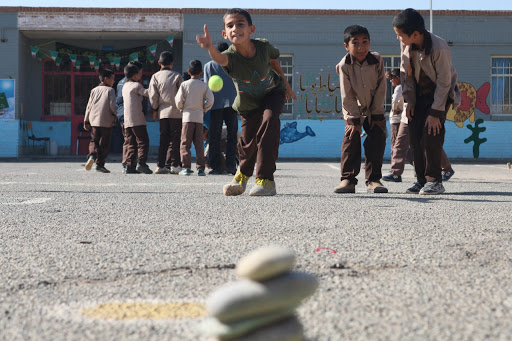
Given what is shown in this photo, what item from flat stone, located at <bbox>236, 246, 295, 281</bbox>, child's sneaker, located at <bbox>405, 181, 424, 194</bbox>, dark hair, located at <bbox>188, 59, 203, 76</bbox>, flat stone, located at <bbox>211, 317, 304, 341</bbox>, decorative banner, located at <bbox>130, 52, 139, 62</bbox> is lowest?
child's sneaker, located at <bbox>405, 181, 424, 194</bbox>

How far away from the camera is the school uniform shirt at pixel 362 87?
19.9 ft

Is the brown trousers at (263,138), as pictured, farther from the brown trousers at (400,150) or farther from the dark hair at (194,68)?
the dark hair at (194,68)

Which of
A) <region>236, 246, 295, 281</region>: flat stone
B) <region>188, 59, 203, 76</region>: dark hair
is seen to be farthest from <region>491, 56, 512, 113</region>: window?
<region>236, 246, 295, 281</region>: flat stone

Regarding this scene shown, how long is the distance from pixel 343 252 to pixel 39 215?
88.4 inches

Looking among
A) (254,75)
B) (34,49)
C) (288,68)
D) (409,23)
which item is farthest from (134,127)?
(34,49)

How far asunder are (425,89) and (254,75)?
154cm

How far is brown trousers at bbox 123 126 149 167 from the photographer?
10.0 m

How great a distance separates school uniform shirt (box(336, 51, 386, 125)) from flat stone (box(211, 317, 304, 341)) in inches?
189

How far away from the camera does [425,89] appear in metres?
6.05

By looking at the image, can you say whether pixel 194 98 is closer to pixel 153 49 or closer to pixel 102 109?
pixel 102 109

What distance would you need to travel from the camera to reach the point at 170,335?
1651 millimetres

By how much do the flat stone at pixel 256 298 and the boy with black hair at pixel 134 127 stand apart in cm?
875

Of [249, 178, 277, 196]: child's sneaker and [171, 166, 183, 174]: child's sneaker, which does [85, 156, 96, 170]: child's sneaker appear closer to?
[171, 166, 183, 174]: child's sneaker

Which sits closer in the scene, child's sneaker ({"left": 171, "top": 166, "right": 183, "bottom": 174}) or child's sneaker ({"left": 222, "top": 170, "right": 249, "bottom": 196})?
child's sneaker ({"left": 222, "top": 170, "right": 249, "bottom": 196})
